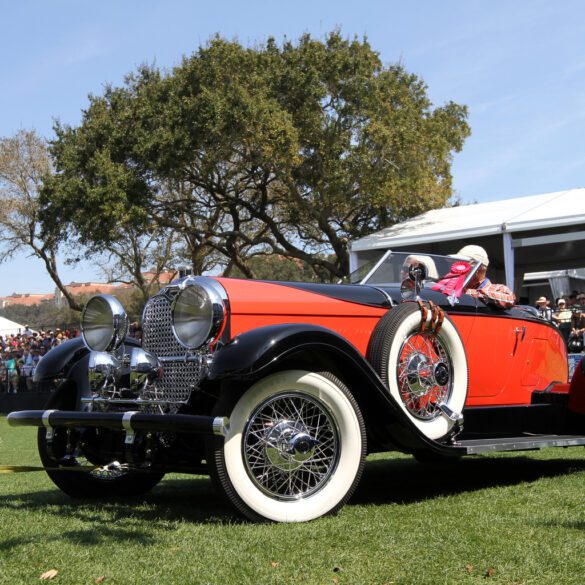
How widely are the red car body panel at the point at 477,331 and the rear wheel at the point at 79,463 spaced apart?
133 cm

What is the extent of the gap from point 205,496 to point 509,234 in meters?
13.5

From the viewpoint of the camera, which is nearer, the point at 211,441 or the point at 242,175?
the point at 211,441

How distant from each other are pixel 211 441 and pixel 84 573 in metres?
1.02

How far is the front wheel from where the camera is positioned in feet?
13.2

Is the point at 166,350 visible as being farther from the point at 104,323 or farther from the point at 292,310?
the point at 292,310

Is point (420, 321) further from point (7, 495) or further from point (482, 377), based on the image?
point (7, 495)

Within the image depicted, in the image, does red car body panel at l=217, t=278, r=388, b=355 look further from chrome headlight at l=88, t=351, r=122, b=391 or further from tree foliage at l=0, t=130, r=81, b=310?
tree foliage at l=0, t=130, r=81, b=310

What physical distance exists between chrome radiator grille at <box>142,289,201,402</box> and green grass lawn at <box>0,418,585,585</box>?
73 centimetres

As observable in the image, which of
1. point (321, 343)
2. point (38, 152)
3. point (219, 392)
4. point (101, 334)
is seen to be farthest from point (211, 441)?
point (38, 152)

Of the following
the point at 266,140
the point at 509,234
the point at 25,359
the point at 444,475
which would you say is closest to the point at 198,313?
the point at 444,475

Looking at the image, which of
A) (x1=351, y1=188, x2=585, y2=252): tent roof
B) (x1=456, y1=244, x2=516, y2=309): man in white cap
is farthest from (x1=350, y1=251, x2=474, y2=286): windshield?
(x1=351, y1=188, x2=585, y2=252): tent roof

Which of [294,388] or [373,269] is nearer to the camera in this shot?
[294,388]

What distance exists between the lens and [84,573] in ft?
10.3

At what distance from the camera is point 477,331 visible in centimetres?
568
